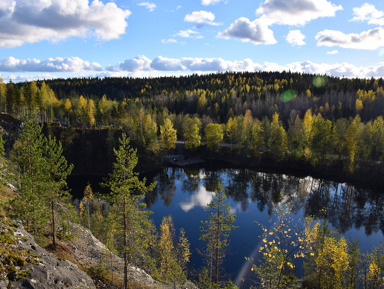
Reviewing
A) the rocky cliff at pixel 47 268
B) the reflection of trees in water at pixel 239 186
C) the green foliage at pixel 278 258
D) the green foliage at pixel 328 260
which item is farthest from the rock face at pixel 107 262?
the reflection of trees in water at pixel 239 186

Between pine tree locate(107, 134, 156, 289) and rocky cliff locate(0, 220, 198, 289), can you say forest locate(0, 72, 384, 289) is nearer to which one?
pine tree locate(107, 134, 156, 289)

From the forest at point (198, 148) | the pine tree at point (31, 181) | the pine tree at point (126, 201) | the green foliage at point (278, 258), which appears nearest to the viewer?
the green foliage at point (278, 258)

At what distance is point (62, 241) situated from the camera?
104 ft

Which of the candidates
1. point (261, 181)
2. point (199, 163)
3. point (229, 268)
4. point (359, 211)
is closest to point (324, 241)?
point (229, 268)

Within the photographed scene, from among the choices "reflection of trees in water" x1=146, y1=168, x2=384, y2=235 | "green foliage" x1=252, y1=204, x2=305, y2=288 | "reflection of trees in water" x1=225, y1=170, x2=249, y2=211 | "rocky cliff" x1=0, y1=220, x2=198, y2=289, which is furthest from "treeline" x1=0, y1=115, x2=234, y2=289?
"reflection of trees in water" x1=225, y1=170, x2=249, y2=211

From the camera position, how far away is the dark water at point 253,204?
46.2 metres

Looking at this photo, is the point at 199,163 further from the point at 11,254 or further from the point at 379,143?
the point at 11,254

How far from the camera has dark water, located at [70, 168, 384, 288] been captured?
1817 inches

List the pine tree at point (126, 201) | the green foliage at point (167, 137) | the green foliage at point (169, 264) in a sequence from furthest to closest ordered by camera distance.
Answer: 1. the green foliage at point (167, 137)
2. the green foliage at point (169, 264)
3. the pine tree at point (126, 201)

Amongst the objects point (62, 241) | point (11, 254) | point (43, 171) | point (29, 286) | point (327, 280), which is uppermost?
point (43, 171)

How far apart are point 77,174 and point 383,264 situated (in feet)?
289

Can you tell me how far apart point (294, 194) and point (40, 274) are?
6410 cm

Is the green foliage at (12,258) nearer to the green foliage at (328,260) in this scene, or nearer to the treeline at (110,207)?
the treeline at (110,207)

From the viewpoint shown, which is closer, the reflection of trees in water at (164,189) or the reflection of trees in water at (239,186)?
the reflection of trees in water at (239,186)
